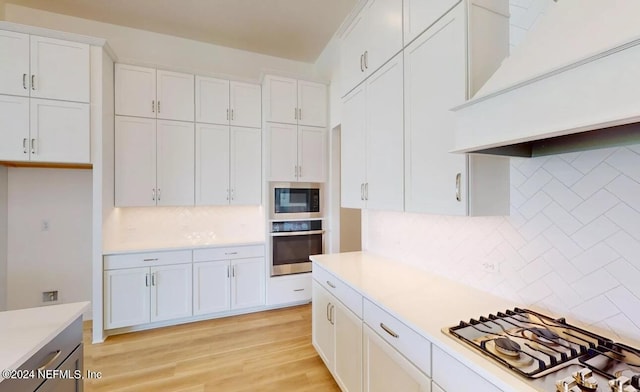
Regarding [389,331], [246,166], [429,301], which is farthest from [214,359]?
[246,166]

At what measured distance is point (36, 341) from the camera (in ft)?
3.32

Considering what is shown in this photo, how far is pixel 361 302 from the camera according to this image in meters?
1.65

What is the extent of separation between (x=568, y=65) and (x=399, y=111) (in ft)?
3.23

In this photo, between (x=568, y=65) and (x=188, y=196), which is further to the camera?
(x=188, y=196)

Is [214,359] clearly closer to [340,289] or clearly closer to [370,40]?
[340,289]

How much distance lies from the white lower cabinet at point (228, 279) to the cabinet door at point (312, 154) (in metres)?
1.15

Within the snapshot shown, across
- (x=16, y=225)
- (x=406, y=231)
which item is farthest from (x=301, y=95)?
(x=16, y=225)

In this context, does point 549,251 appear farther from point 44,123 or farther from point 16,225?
point 16,225

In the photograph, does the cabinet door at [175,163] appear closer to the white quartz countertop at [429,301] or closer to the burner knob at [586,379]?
the white quartz countertop at [429,301]

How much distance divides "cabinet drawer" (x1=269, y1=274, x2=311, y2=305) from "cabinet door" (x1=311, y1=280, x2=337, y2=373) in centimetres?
115

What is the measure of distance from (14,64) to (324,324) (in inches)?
145

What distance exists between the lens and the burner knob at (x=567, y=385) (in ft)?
2.45

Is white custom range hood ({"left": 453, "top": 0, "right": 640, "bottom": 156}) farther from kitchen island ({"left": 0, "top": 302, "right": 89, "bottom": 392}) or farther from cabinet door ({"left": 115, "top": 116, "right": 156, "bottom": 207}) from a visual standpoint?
cabinet door ({"left": 115, "top": 116, "right": 156, "bottom": 207})

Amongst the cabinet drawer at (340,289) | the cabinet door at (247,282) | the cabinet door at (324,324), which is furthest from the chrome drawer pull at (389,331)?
the cabinet door at (247,282)
